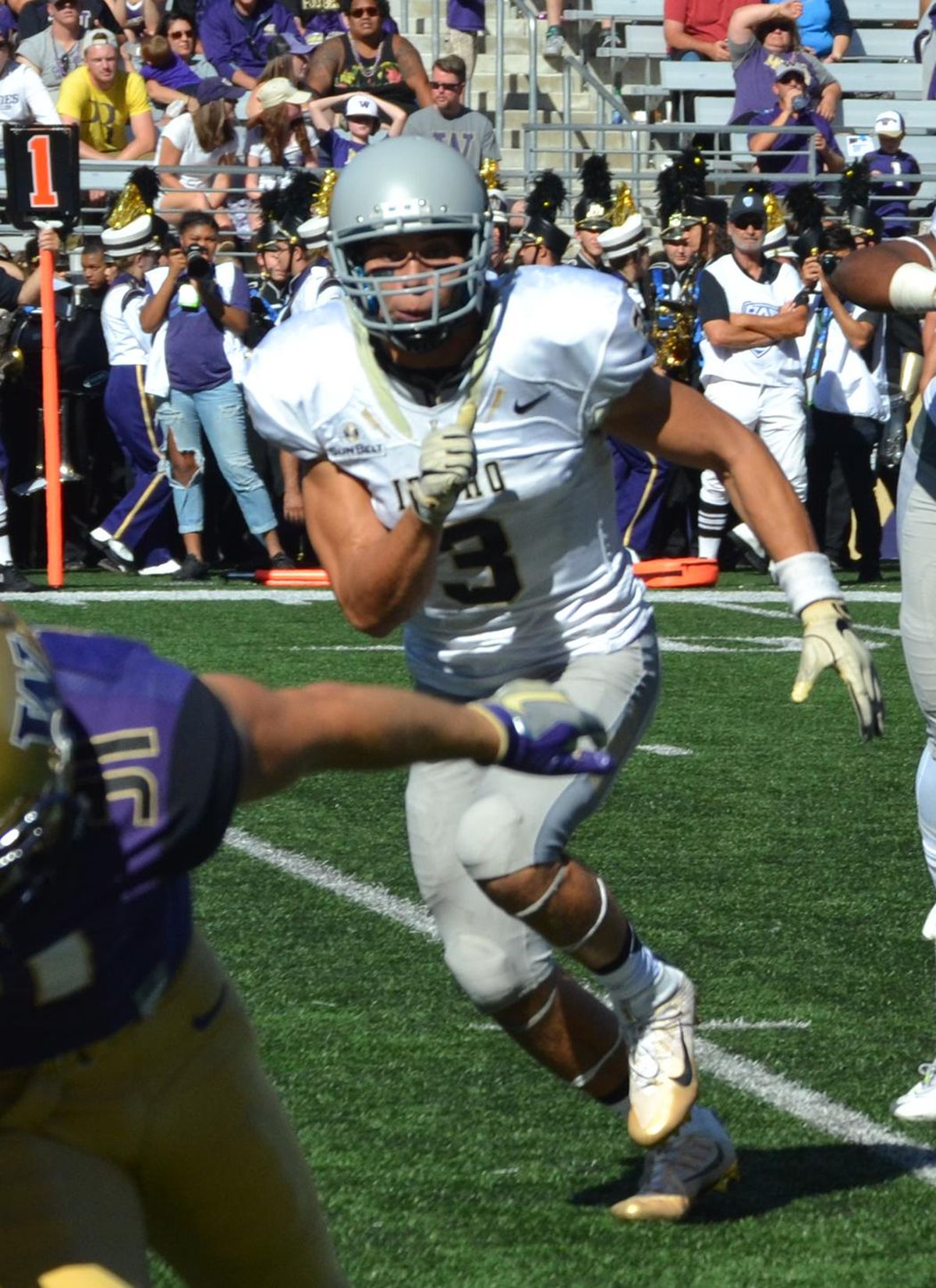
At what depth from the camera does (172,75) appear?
1568 centimetres

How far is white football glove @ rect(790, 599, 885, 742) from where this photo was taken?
3527 mm

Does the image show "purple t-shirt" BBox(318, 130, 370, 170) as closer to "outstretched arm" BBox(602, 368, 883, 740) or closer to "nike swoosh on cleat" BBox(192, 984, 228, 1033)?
"outstretched arm" BBox(602, 368, 883, 740)

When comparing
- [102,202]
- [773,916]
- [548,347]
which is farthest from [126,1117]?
[102,202]

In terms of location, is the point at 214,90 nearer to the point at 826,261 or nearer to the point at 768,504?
the point at 826,261

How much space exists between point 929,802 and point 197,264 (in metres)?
8.33

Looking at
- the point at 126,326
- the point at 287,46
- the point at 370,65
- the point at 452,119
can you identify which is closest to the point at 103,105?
the point at 287,46

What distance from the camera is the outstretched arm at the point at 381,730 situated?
7.44 ft

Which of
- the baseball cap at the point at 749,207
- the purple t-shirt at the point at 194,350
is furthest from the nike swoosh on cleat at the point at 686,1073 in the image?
the purple t-shirt at the point at 194,350

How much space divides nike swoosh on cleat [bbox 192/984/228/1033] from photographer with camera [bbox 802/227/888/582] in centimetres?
1032

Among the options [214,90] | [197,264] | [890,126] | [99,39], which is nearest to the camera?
[197,264]

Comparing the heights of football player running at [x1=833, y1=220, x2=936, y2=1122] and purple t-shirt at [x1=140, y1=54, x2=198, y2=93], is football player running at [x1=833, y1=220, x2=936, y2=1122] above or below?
above

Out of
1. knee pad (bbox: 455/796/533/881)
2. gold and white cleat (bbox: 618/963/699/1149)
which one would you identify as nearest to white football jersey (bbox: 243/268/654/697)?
knee pad (bbox: 455/796/533/881)

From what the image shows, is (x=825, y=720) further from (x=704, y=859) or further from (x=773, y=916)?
(x=773, y=916)

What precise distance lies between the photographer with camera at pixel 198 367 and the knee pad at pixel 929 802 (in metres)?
8.19
